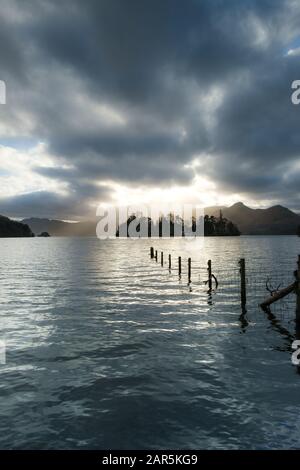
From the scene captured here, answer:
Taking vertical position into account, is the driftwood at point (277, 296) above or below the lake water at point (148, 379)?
above

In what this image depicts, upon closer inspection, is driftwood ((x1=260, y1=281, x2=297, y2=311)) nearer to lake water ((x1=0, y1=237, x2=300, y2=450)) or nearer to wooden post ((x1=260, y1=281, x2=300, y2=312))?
wooden post ((x1=260, y1=281, x2=300, y2=312))

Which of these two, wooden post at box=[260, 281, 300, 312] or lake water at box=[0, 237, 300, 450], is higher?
wooden post at box=[260, 281, 300, 312]

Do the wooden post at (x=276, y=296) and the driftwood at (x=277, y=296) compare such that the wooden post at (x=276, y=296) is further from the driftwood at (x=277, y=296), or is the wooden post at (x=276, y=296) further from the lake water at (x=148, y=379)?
the lake water at (x=148, y=379)

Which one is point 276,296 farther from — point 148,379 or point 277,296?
point 148,379

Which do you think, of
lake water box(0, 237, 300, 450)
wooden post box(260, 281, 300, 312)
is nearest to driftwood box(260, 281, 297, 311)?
wooden post box(260, 281, 300, 312)

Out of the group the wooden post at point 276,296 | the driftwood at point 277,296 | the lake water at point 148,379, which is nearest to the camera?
the lake water at point 148,379

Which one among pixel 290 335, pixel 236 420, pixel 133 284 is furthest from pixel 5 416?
pixel 133 284

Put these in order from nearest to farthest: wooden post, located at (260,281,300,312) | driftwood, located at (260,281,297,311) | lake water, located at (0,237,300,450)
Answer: lake water, located at (0,237,300,450)
driftwood, located at (260,281,297,311)
wooden post, located at (260,281,300,312)

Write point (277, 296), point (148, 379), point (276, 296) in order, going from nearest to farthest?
point (148, 379) < point (277, 296) < point (276, 296)

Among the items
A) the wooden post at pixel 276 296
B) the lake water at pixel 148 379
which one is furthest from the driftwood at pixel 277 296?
the lake water at pixel 148 379

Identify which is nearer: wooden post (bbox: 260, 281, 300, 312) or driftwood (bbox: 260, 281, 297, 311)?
driftwood (bbox: 260, 281, 297, 311)

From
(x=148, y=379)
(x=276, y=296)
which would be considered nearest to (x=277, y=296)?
(x=276, y=296)
